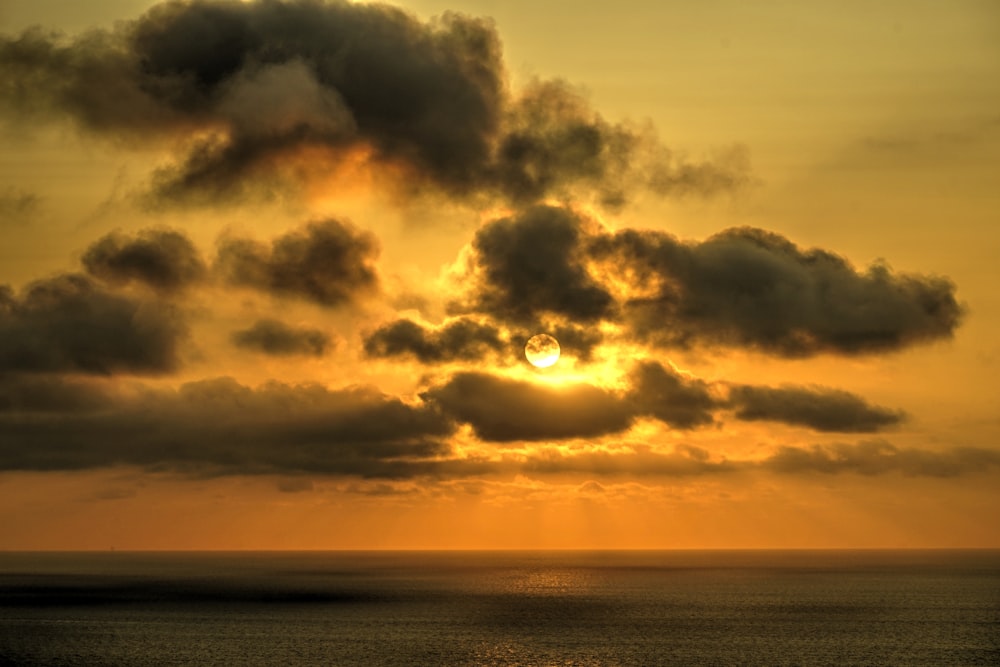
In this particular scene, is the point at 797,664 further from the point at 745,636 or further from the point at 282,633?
the point at 282,633

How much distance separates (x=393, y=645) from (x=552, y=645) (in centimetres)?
2298

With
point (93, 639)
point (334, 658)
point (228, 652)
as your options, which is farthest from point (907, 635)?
point (93, 639)

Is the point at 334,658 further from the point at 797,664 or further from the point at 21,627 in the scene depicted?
the point at 21,627

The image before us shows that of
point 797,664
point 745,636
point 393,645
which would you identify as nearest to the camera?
point 797,664

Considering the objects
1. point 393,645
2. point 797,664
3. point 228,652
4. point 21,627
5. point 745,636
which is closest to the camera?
point 797,664

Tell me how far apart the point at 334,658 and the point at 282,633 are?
39.1 m

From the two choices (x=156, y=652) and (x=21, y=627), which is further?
(x=21, y=627)

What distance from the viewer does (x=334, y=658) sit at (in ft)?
495

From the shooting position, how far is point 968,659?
6004 inches

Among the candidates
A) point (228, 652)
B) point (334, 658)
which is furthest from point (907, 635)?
point (228, 652)

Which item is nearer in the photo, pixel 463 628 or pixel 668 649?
pixel 668 649

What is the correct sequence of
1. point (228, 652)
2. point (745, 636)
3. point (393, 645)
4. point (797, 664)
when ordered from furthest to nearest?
point (745, 636) → point (393, 645) → point (228, 652) → point (797, 664)

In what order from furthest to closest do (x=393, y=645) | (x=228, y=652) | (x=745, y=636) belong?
(x=745, y=636)
(x=393, y=645)
(x=228, y=652)

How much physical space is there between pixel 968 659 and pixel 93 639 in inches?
4913
